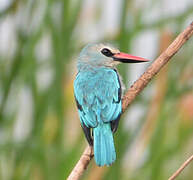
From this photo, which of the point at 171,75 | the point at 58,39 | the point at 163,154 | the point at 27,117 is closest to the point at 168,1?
the point at 171,75

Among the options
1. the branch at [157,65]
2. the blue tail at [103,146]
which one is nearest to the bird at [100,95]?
the blue tail at [103,146]

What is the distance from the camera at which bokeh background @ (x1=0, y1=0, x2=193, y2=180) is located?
286 cm

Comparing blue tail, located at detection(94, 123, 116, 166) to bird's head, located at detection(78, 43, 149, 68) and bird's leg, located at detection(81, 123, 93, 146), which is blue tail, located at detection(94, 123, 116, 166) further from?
bird's head, located at detection(78, 43, 149, 68)

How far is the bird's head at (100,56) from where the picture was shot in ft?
9.28

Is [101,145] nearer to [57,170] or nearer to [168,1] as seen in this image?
[57,170]

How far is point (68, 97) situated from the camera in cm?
317

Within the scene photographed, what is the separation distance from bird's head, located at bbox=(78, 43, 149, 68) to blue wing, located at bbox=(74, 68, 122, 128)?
0.09m

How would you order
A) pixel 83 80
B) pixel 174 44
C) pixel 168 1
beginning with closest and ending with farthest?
pixel 174 44 → pixel 83 80 → pixel 168 1

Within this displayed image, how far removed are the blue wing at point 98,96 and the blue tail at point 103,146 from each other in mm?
44

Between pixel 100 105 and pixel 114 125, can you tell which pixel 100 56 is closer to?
pixel 100 105

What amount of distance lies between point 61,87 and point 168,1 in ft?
3.06

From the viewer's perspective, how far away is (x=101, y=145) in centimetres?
224

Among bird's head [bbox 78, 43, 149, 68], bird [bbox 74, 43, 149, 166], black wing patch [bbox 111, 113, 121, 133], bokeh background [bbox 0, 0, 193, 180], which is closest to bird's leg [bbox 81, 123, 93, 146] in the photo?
bird [bbox 74, 43, 149, 166]

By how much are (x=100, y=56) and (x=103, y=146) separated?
86 centimetres
